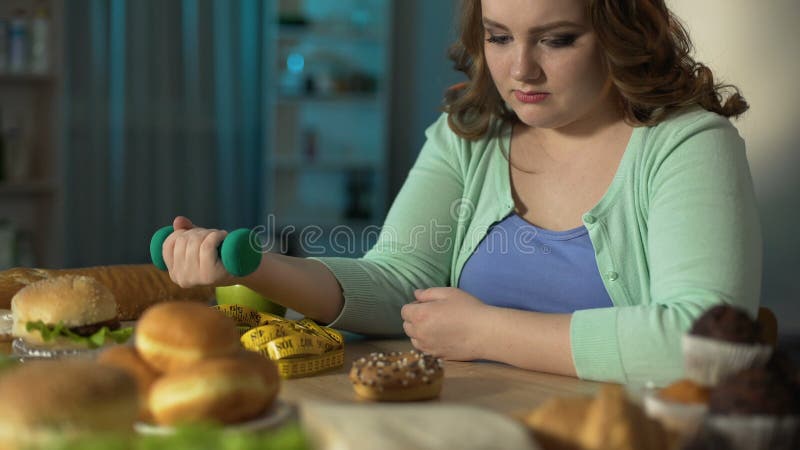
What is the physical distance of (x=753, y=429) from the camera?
0.61 metres

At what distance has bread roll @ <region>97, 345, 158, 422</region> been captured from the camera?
0.71 m

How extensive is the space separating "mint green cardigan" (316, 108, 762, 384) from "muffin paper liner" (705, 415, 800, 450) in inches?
9.7

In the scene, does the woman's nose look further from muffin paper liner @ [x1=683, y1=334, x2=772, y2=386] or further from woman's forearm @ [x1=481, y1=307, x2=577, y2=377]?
muffin paper liner @ [x1=683, y1=334, x2=772, y2=386]

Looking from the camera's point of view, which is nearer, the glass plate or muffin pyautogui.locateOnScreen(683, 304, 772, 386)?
muffin pyautogui.locateOnScreen(683, 304, 772, 386)

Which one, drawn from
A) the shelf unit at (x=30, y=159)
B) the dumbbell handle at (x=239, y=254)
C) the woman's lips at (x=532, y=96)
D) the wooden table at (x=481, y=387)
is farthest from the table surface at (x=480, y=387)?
the shelf unit at (x=30, y=159)

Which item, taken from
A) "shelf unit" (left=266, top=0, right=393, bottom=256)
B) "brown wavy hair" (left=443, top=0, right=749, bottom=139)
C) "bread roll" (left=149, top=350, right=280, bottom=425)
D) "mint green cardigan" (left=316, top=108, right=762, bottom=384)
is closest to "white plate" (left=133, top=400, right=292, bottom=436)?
"bread roll" (left=149, top=350, right=280, bottom=425)

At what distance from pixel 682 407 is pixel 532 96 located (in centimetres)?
72

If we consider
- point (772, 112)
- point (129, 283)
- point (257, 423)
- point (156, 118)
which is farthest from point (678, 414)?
point (156, 118)

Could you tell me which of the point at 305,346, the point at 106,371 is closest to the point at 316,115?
the point at 305,346

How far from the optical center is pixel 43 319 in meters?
1.00

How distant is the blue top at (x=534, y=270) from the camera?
4.44 feet

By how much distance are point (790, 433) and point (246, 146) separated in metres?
4.63

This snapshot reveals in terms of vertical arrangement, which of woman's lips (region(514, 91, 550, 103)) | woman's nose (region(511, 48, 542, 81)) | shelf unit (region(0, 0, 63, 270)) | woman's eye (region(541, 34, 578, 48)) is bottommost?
shelf unit (region(0, 0, 63, 270))

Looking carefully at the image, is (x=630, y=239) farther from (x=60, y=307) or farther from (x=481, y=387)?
(x=60, y=307)
